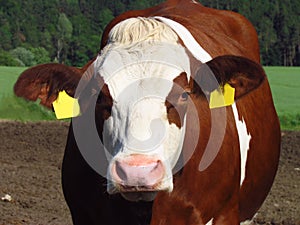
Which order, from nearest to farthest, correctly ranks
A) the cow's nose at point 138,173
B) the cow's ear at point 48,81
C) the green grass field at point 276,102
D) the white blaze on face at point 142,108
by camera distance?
1. the cow's nose at point 138,173
2. the white blaze on face at point 142,108
3. the cow's ear at point 48,81
4. the green grass field at point 276,102

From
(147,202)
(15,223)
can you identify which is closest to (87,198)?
(147,202)

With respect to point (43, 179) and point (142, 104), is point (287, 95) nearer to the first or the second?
point (43, 179)

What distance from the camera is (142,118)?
10.7 feet

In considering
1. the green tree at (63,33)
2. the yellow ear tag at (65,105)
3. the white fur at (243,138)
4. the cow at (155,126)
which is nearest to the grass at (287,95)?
the white fur at (243,138)

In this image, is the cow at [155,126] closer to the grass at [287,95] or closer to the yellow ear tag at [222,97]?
the yellow ear tag at [222,97]

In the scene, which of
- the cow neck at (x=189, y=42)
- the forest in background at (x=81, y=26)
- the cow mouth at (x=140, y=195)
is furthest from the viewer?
the forest in background at (x=81, y=26)

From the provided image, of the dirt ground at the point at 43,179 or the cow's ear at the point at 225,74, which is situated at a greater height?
the cow's ear at the point at 225,74

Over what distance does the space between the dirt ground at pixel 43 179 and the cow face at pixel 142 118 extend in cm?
433

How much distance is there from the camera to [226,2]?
7338cm

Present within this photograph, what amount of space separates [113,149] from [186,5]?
8.95 ft

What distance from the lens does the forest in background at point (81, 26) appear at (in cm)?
6000

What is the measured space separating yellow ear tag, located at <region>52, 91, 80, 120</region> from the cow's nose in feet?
2.75

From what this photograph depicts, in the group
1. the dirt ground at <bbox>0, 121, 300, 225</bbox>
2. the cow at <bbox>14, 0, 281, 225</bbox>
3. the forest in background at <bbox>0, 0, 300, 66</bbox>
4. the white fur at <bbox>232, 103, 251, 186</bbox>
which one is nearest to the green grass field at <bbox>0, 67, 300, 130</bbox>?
the dirt ground at <bbox>0, 121, 300, 225</bbox>

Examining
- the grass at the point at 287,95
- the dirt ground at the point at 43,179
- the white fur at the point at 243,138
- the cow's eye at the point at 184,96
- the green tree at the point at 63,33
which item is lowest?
the green tree at the point at 63,33
